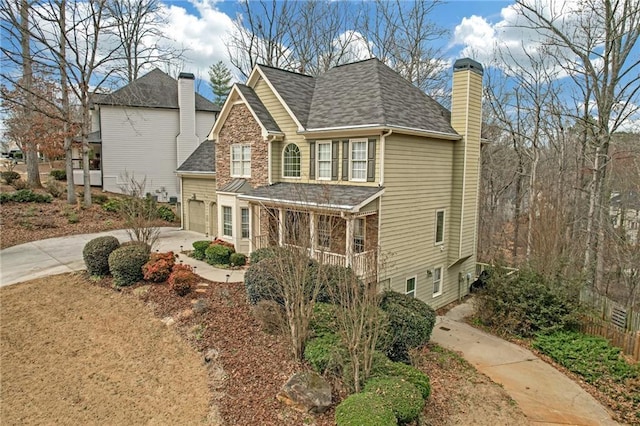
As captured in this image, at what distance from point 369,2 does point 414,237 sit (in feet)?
75.6

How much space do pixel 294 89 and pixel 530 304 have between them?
1307cm

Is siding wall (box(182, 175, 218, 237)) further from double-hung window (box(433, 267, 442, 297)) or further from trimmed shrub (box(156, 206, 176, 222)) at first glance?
double-hung window (box(433, 267, 442, 297))

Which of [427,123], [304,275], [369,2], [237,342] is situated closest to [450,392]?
[304,275]

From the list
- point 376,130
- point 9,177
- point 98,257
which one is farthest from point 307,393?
point 9,177

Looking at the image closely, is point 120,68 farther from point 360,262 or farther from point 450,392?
point 450,392

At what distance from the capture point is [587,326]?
13250mm

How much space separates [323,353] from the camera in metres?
8.23

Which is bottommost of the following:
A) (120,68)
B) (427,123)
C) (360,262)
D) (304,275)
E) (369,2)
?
(360,262)

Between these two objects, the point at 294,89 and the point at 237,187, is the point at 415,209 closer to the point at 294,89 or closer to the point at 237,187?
the point at 294,89

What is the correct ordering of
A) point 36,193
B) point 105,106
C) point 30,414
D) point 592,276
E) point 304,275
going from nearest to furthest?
point 30,414, point 304,275, point 592,276, point 36,193, point 105,106

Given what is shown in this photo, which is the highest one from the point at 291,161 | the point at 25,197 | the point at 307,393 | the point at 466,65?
the point at 466,65

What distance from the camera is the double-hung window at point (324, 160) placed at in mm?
15430

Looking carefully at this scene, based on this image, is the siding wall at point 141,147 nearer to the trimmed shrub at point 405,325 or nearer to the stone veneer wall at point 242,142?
the stone veneer wall at point 242,142

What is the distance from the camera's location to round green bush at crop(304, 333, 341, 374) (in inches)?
315
